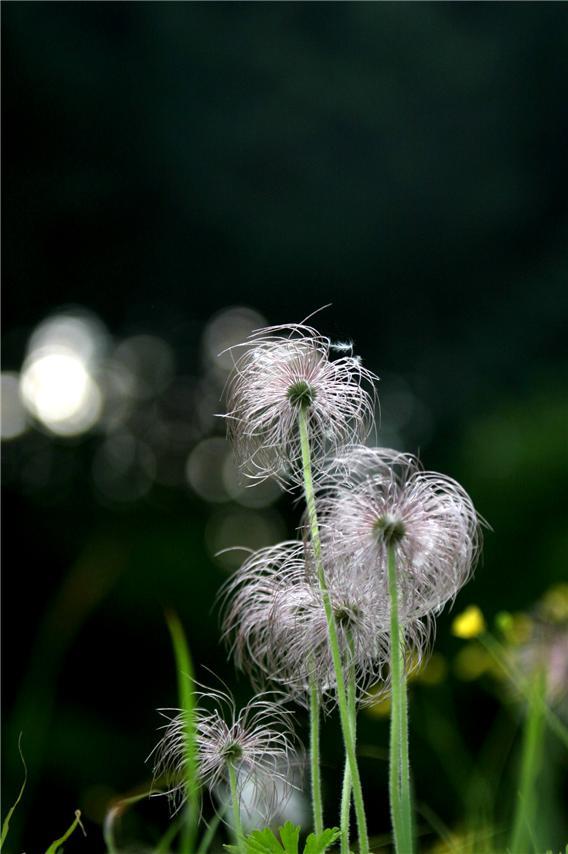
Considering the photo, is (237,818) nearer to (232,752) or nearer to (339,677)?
(232,752)

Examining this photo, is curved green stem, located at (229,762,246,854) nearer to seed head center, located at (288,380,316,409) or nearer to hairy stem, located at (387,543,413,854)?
hairy stem, located at (387,543,413,854)

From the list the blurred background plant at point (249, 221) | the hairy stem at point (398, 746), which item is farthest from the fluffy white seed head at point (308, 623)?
the blurred background plant at point (249, 221)

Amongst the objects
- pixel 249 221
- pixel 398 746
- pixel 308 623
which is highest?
pixel 249 221

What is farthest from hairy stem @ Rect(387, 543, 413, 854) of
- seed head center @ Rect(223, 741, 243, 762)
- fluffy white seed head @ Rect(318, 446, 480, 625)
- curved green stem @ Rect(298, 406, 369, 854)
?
seed head center @ Rect(223, 741, 243, 762)

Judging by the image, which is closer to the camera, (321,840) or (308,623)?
(321,840)

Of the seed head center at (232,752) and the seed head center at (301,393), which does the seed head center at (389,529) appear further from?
the seed head center at (232,752)

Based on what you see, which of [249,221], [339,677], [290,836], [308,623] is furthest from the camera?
[249,221]

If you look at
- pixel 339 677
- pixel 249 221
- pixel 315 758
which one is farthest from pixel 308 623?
pixel 249 221
